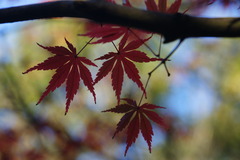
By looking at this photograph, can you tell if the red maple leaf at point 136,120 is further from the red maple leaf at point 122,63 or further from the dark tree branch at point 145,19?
the dark tree branch at point 145,19

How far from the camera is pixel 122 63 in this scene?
1065 millimetres

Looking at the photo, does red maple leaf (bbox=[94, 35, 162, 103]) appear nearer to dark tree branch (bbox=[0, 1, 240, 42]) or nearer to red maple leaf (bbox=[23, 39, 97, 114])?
red maple leaf (bbox=[23, 39, 97, 114])

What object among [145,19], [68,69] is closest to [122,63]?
[68,69]

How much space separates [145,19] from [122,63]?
0.50 meters

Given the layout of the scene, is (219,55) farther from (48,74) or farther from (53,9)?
(53,9)

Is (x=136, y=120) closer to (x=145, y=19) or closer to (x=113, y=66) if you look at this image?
(x=113, y=66)

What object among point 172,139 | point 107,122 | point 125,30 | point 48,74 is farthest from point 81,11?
point 48,74

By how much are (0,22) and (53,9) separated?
13 centimetres

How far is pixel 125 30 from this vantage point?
104cm

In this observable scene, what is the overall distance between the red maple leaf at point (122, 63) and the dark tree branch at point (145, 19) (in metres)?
0.37

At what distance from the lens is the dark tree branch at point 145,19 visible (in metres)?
0.57

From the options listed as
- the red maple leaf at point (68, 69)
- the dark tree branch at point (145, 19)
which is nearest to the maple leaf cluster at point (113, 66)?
→ the red maple leaf at point (68, 69)

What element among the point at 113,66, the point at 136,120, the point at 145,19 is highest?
the point at 145,19

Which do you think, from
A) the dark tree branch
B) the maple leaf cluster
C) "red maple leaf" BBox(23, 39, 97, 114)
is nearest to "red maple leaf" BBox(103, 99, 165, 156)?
the maple leaf cluster
